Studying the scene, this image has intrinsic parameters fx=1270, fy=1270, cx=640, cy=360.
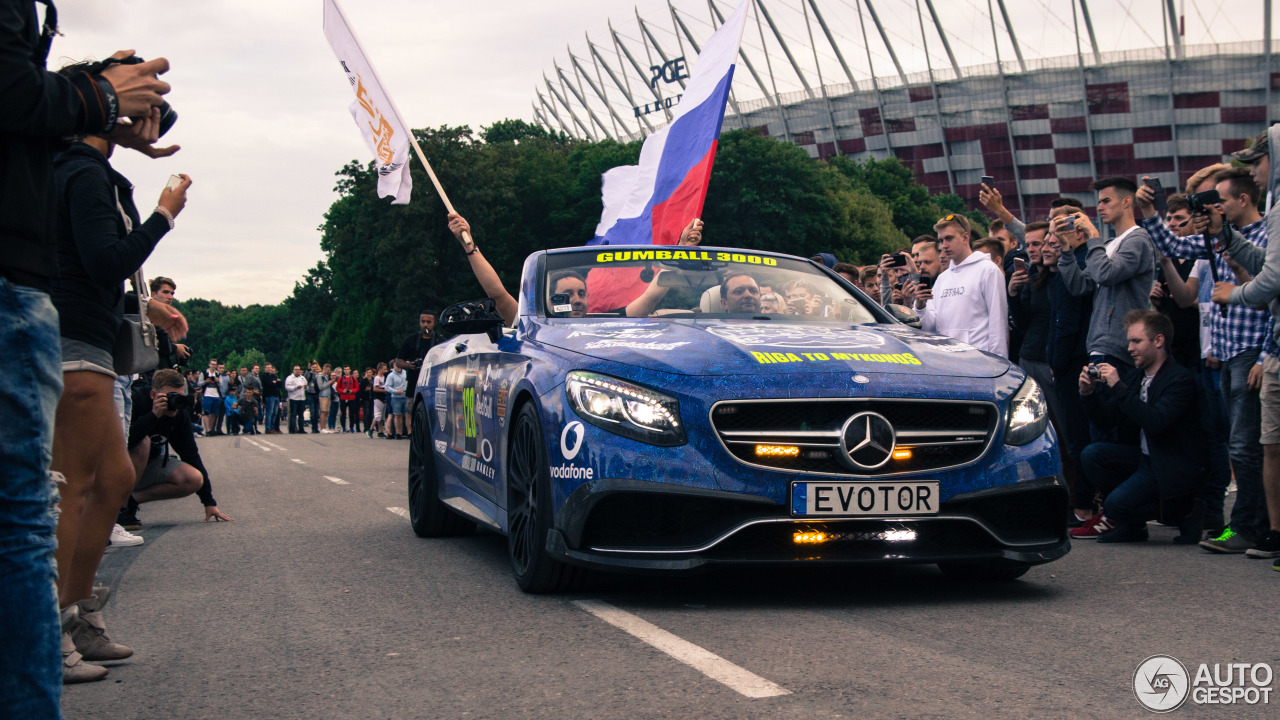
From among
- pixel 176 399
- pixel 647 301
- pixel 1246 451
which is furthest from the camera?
pixel 176 399

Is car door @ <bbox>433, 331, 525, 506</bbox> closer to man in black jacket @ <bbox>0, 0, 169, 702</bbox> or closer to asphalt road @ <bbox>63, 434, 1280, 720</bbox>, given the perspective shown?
asphalt road @ <bbox>63, 434, 1280, 720</bbox>

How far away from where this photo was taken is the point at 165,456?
955 cm

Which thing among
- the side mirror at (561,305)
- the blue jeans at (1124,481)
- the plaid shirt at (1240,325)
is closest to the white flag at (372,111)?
the side mirror at (561,305)

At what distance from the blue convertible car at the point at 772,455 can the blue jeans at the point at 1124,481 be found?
2087 millimetres

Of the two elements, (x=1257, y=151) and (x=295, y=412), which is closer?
(x=1257, y=151)

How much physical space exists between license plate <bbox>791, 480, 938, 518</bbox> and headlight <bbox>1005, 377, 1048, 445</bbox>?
502 mm

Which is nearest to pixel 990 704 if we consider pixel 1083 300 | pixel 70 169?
pixel 70 169

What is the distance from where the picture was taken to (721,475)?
482 cm

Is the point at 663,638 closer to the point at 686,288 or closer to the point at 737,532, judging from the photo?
the point at 737,532

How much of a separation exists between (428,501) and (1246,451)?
474 cm

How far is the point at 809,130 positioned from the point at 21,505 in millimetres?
98683

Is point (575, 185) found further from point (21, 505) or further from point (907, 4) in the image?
point (21, 505)

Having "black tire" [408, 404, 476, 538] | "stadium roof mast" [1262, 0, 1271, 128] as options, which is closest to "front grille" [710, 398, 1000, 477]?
"black tire" [408, 404, 476, 538]

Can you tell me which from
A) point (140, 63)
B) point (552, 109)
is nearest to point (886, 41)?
point (552, 109)
